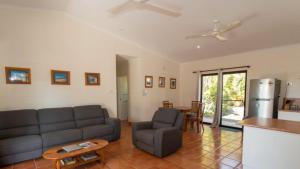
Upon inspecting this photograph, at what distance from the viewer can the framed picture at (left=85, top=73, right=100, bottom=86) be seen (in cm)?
441

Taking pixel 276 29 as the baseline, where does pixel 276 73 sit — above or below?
below

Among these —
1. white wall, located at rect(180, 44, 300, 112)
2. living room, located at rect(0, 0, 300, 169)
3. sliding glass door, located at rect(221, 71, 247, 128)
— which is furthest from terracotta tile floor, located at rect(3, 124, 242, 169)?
white wall, located at rect(180, 44, 300, 112)

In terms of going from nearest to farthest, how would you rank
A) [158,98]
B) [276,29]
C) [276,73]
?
[276,29], [276,73], [158,98]

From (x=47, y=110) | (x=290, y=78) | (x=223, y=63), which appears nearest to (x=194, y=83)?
(x=223, y=63)

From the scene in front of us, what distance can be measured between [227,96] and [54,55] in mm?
5646

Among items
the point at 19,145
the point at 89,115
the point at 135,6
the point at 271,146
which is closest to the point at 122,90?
the point at 89,115

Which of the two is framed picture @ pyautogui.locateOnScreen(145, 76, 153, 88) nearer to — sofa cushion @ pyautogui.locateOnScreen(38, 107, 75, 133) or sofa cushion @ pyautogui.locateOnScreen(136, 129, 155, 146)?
sofa cushion @ pyautogui.locateOnScreen(136, 129, 155, 146)

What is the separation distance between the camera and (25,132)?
3.17 meters

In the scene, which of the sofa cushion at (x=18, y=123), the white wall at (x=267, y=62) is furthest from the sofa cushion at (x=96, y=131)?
the white wall at (x=267, y=62)

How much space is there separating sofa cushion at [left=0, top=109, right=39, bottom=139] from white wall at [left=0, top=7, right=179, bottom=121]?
0.33 meters

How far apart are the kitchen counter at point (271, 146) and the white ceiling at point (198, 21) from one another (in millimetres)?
2128

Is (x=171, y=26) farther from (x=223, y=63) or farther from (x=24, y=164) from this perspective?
(x=24, y=164)

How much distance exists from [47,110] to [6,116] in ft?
2.30

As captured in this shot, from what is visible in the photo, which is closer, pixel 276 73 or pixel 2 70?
pixel 2 70
